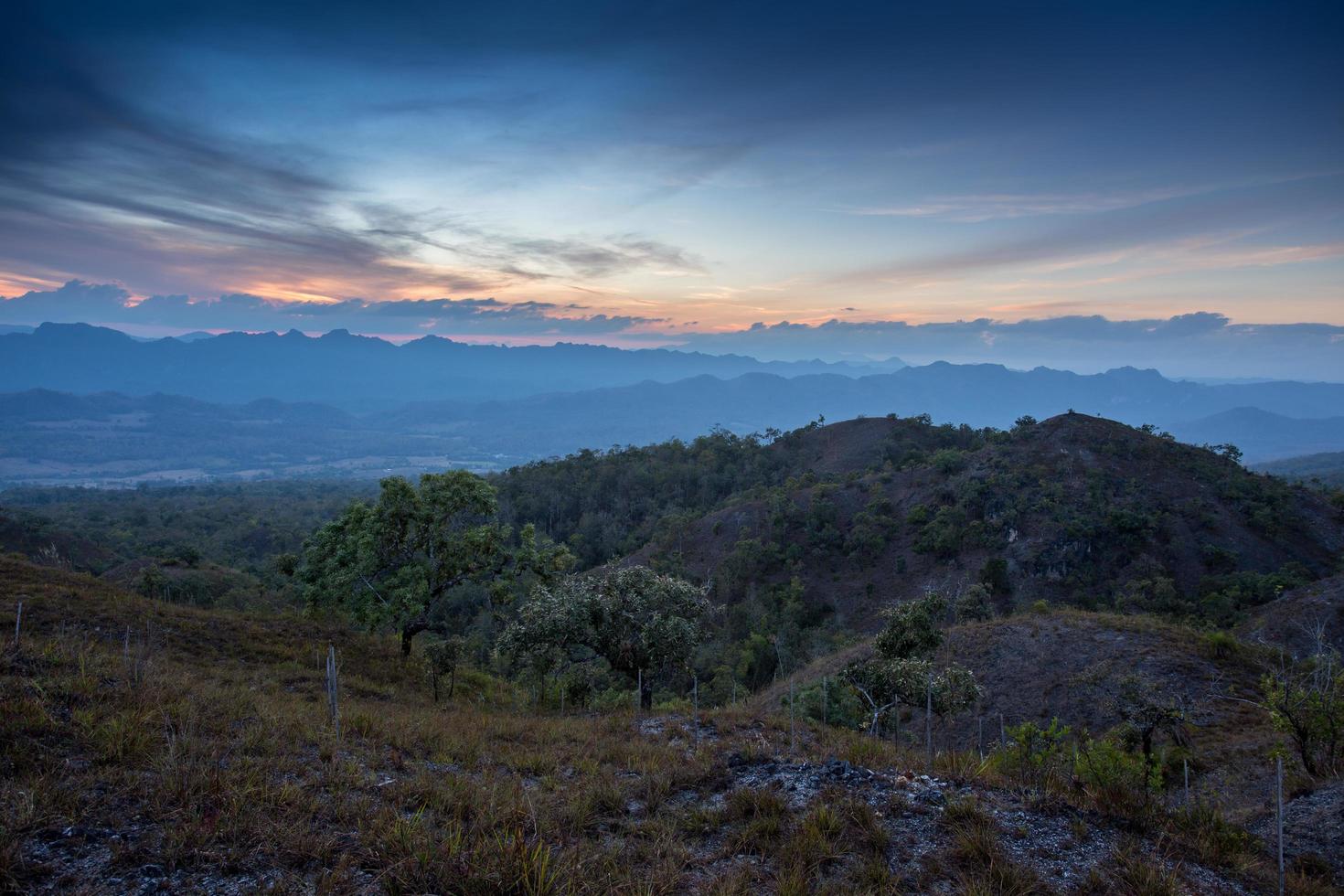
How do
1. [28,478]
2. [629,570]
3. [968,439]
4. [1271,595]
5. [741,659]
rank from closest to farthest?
[629,570], [1271,595], [741,659], [968,439], [28,478]

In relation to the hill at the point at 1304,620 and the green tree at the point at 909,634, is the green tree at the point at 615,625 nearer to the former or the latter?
the green tree at the point at 909,634

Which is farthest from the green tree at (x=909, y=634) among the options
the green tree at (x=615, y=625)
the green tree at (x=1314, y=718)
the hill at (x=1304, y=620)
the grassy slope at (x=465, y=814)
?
the hill at (x=1304, y=620)

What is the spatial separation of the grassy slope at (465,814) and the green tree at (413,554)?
7.15 m

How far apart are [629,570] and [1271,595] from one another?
31.9 meters

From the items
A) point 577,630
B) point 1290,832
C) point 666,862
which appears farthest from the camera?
point 577,630

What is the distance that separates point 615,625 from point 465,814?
957cm

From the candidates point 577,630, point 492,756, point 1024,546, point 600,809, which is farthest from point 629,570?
point 1024,546

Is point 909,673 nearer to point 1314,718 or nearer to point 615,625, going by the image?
point 1314,718

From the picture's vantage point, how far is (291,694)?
12.0 m

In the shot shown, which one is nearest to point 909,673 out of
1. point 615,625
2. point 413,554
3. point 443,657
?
point 615,625

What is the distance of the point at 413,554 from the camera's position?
60.0 feet

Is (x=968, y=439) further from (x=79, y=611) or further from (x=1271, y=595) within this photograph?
(x=79, y=611)

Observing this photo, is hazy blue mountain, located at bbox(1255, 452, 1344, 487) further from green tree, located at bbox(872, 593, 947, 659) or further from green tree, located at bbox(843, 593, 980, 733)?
green tree, located at bbox(843, 593, 980, 733)

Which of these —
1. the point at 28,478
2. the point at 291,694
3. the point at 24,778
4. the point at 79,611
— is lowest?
the point at 28,478
